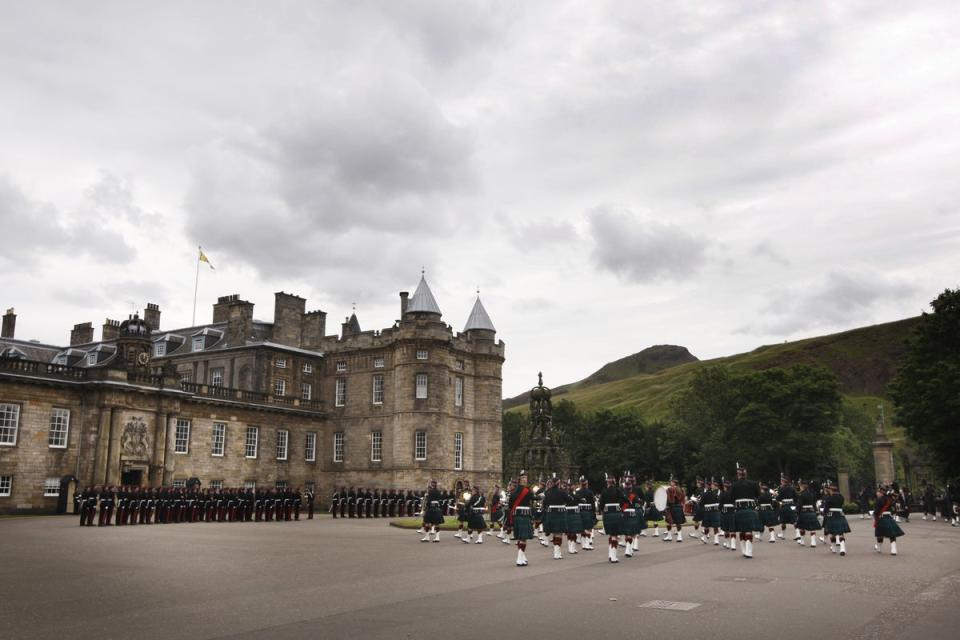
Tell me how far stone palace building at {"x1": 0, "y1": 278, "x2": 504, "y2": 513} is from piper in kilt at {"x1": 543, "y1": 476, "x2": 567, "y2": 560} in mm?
32825

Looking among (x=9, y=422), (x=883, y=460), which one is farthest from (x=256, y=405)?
(x=883, y=460)

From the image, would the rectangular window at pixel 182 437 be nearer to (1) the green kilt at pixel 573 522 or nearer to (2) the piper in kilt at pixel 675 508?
(2) the piper in kilt at pixel 675 508

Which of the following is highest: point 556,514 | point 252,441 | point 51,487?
point 252,441

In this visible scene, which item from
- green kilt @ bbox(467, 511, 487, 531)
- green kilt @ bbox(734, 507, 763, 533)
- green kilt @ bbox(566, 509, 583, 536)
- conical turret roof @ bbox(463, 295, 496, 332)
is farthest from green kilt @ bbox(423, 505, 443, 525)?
conical turret roof @ bbox(463, 295, 496, 332)

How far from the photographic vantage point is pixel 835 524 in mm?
20906

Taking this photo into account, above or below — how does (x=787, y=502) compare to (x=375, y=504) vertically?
above

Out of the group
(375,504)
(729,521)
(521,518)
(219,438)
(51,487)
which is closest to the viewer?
(521,518)

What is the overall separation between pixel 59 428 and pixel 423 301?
86.6 feet

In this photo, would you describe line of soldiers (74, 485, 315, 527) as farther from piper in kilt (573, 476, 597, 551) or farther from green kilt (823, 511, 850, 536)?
green kilt (823, 511, 850, 536)

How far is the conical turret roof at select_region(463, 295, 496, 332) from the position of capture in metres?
65.1

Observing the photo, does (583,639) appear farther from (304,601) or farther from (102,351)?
(102,351)

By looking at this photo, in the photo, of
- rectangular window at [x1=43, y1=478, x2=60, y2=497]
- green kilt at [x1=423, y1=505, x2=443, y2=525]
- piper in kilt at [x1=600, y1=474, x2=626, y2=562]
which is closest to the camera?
piper in kilt at [x1=600, y1=474, x2=626, y2=562]

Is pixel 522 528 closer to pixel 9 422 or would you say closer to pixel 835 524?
pixel 835 524

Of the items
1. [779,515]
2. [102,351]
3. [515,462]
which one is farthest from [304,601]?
[102,351]
